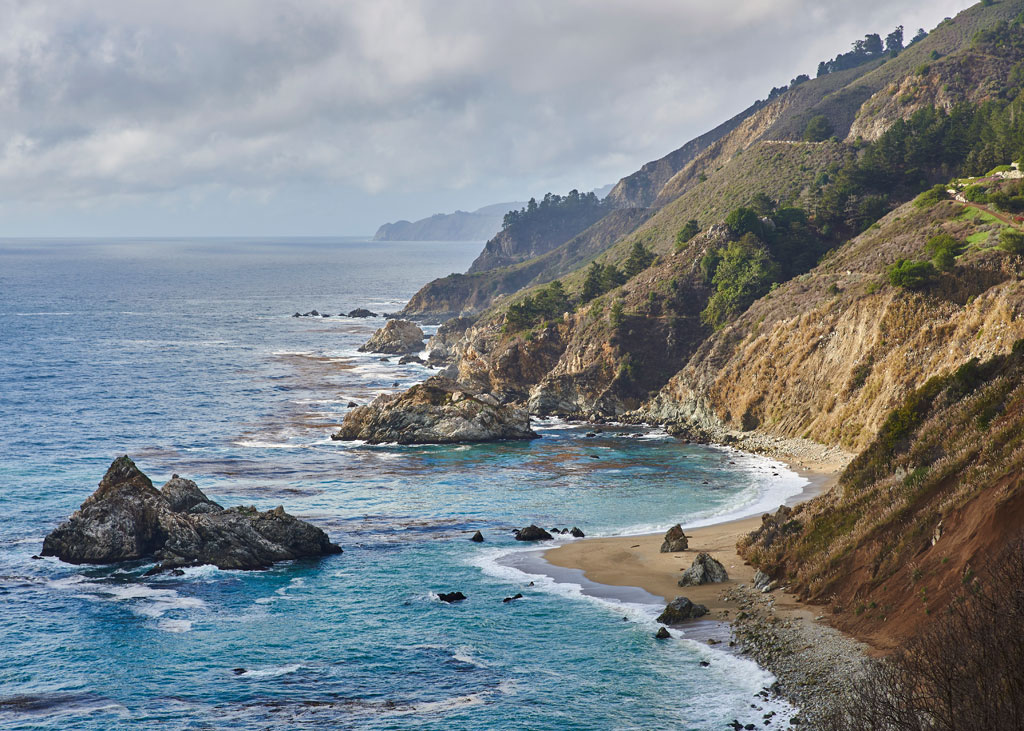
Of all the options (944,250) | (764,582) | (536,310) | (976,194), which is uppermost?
(976,194)

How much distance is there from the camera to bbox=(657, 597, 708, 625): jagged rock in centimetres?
4222

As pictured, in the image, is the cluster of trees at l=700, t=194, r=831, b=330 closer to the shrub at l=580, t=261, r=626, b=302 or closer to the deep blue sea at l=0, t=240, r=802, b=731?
the shrub at l=580, t=261, r=626, b=302

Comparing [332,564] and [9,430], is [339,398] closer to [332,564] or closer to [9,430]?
[9,430]

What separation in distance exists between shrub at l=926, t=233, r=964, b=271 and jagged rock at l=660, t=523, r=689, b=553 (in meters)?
44.4

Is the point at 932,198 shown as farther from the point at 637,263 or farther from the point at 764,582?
the point at 764,582

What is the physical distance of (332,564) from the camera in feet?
177

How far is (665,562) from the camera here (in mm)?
51656

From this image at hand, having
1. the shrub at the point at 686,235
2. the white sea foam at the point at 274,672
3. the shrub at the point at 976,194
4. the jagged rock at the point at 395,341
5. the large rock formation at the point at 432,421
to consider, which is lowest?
the white sea foam at the point at 274,672

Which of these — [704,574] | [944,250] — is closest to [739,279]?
[944,250]

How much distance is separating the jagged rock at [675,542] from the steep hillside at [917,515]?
3.92m

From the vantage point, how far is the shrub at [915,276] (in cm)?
8081

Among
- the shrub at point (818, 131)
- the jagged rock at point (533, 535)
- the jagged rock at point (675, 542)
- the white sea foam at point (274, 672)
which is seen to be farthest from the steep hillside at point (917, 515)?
the shrub at point (818, 131)

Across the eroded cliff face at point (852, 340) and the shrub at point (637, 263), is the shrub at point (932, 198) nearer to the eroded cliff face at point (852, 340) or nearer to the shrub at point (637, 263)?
the eroded cliff face at point (852, 340)

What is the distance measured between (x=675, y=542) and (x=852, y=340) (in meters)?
41.2
